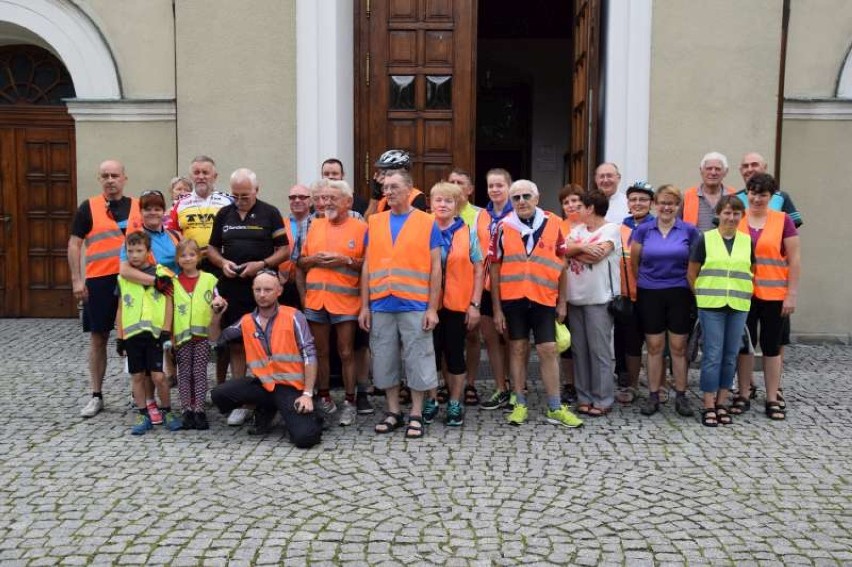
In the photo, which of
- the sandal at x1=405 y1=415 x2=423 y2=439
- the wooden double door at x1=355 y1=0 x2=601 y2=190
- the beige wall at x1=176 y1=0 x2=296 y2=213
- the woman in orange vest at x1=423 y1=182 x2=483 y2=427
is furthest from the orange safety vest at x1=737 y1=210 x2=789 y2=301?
the beige wall at x1=176 y1=0 x2=296 y2=213

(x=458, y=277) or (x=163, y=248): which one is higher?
(x=163, y=248)

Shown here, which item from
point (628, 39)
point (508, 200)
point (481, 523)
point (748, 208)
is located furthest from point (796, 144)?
point (481, 523)

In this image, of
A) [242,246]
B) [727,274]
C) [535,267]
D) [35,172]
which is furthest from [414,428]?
[35,172]

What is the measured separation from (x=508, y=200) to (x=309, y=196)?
4.94ft

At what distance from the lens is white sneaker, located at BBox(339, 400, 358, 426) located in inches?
230

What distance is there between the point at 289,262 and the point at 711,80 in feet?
15.0

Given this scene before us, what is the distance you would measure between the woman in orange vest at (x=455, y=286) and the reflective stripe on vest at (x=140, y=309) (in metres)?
1.89

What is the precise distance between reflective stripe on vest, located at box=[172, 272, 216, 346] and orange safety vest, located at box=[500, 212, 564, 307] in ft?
6.77

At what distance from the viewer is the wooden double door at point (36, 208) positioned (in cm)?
1066

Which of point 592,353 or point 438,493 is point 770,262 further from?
point 438,493

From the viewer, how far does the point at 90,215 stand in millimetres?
6164

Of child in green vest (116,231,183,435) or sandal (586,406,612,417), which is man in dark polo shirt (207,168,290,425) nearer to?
child in green vest (116,231,183,435)

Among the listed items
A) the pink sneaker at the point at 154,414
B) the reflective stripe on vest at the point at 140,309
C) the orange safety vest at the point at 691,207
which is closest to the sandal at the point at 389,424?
the pink sneaker at the point at 154,414

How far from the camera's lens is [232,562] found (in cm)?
362
